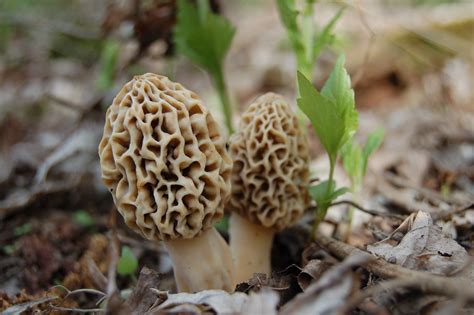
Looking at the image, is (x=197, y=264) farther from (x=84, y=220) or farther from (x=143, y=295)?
(x=84, y=220)

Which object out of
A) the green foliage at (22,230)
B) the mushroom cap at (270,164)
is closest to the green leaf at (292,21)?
the mushroom cap at (270,164)

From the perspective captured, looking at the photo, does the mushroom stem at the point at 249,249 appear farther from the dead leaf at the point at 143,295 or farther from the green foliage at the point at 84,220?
the green foliage at the point at 84,220

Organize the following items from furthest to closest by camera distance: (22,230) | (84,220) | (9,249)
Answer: (84,220) < (22,230) < (9,249)

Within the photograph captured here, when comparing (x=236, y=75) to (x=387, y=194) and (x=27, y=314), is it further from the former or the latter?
(x=27, y=314)

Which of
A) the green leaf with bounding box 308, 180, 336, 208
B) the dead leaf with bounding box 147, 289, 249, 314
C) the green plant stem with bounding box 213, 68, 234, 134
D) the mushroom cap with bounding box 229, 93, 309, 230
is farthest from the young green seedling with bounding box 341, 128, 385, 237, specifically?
the dead leaf with bounding box 147, 289, 249, 314

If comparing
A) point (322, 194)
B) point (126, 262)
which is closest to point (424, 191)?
point (322, 194)
